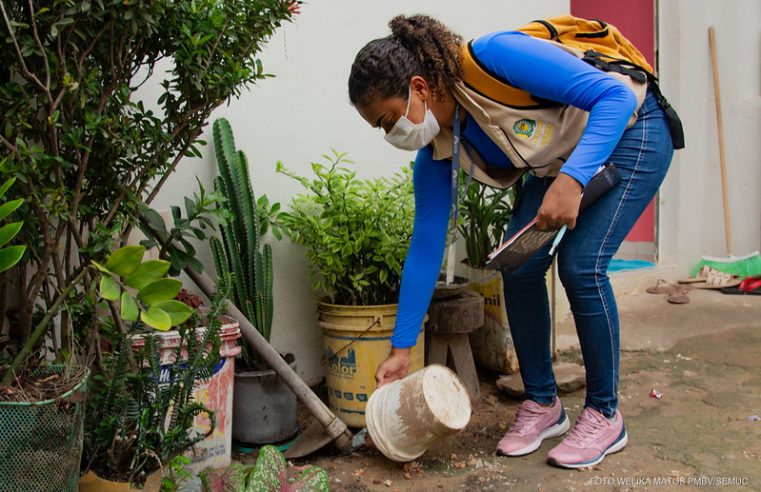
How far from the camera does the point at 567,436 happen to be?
2344 millimetres

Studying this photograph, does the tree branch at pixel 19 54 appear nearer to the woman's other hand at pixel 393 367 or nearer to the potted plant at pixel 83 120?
the potted plant at pixel 83 120

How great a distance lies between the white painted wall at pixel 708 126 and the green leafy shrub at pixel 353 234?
129 inches

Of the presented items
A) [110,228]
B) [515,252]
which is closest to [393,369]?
[515,252]

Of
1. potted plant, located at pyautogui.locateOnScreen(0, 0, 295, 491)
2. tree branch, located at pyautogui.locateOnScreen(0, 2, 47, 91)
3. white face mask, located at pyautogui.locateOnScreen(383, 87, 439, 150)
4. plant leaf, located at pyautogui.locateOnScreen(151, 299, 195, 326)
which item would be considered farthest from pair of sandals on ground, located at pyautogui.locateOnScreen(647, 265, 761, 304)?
tree branch, located at pyautogui.locateOnScreen(0, 2, 47, 91)

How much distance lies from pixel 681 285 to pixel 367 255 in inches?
135

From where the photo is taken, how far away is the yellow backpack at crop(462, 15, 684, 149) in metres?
2.02

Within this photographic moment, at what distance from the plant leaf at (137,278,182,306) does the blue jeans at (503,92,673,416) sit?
123 cm

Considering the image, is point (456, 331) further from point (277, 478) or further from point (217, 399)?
point (277, 478)

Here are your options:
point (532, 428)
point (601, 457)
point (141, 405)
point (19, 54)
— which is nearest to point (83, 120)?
point (19, 54)

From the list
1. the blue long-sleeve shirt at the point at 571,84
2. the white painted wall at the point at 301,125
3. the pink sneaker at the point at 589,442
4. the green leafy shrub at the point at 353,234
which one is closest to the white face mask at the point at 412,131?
the blue long-sleeve shirt at the point at 571,84

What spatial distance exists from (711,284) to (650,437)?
3019mm

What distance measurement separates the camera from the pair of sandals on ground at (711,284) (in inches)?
194

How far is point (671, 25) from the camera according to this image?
5219 mm

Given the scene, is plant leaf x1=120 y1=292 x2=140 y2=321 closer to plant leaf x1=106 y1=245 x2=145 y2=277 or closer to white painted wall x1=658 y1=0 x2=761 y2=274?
plant leaf x1=106 y1=245 x2=145 y2=277
